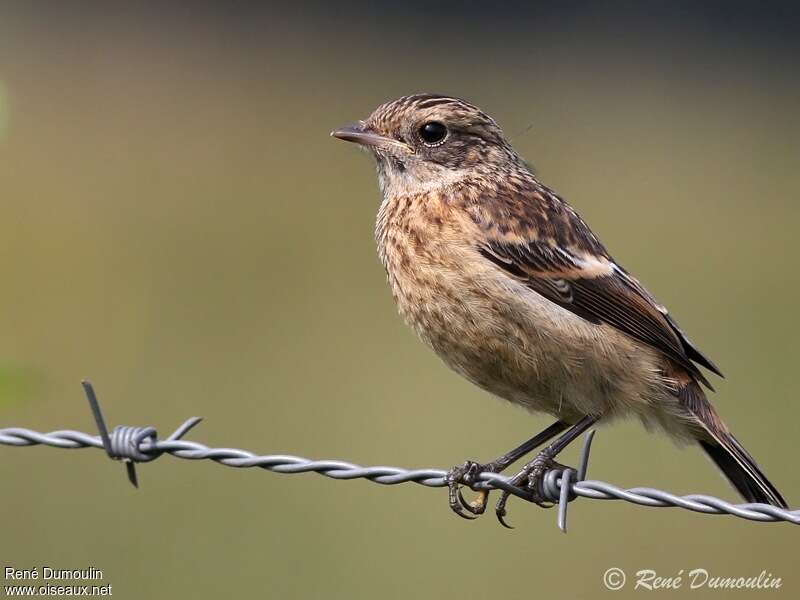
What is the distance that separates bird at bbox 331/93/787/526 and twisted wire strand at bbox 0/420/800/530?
311 mm

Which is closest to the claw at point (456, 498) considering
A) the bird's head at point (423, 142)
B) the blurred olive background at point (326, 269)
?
the bird's head at point (423, 142)

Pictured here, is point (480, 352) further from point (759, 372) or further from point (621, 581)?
point (759, 372)

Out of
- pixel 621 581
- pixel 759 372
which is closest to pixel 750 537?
pixel 621 581

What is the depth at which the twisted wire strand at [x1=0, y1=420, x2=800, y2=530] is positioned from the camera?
4.25m

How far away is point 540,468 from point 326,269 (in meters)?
6.13

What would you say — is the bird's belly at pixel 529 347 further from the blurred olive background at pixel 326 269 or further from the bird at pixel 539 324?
the blurred olive background at pixel 326 269

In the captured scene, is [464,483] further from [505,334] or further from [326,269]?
[326,269]

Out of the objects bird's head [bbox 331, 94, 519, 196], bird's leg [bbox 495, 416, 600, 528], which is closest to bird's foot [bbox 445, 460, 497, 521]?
bird's leg [bbox 495, 416, 600, 528]

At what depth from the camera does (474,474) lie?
17.0 ft

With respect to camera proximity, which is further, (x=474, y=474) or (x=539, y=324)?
(x=539, y=324)

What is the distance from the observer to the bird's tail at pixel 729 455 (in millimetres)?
5375

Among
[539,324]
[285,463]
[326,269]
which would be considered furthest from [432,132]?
[326,269]

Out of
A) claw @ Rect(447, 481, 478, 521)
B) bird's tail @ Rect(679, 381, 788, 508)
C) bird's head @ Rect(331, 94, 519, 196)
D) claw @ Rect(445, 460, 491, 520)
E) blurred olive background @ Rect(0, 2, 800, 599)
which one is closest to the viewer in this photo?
claw @ Rect(445, 460, 491, 520)

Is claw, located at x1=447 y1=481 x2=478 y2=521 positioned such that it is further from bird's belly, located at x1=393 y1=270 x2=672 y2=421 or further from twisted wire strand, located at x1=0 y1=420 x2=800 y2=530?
bird's belly, located at x1=393 y1=270 x2=672 y2=421
